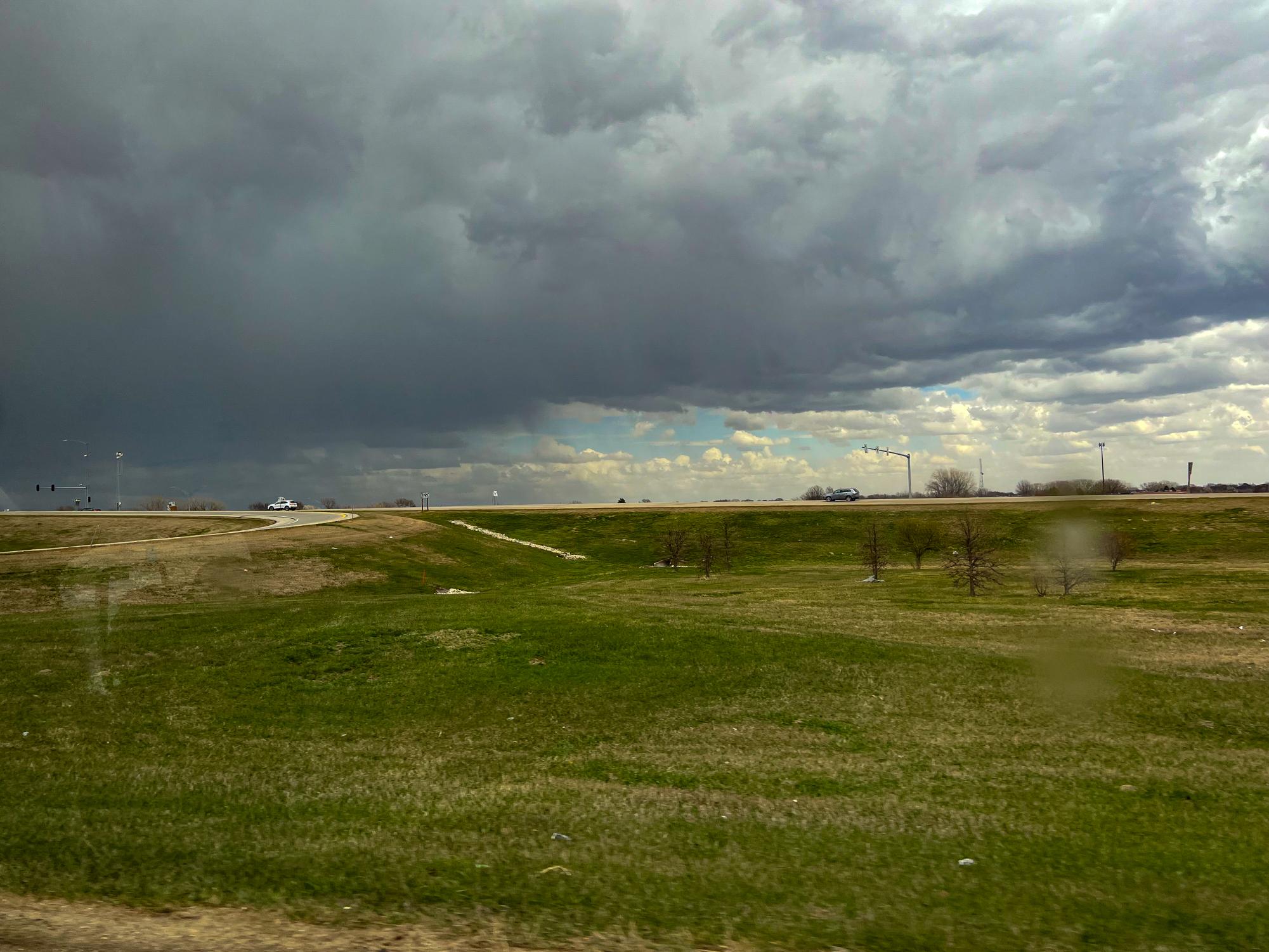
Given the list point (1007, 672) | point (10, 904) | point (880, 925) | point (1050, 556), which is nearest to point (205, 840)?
point (10, 904)

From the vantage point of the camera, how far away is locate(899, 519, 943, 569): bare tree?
195ft

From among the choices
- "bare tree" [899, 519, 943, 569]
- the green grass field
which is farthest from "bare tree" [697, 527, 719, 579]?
the green grass field

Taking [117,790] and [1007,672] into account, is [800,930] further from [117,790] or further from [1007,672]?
[1007,672]

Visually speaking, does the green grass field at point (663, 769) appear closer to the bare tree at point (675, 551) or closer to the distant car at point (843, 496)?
the bare tree at point (675, 551)

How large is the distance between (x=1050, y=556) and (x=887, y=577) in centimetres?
1188

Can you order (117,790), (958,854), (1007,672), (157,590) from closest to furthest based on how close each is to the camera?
(958,854)
(117,790)
(1007,672)
(157,590)

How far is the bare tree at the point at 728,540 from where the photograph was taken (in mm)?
62875

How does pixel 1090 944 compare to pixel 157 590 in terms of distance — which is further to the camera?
pixel 157 590

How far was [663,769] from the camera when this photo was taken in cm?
1234

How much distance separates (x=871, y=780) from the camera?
38.2 feet

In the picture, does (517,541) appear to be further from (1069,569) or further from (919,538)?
(1069,569)

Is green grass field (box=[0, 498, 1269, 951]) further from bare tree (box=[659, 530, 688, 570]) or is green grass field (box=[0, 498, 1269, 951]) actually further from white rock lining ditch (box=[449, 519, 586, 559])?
white rock lining ditch (box=[449, 519, 586, 559])

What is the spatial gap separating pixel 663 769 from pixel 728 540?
2155 inches

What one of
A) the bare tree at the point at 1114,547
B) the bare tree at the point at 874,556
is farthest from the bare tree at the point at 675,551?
the bare tree at the point at 1114,547
